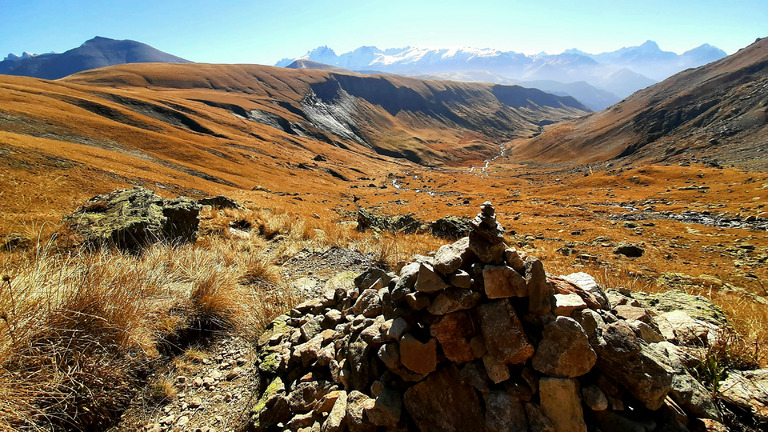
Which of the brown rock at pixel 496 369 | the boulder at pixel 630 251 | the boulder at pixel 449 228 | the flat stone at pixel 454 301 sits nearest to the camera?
the brown rock at pixel 496 369

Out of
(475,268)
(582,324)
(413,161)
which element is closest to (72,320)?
(475,268)

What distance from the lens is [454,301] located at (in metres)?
3.24

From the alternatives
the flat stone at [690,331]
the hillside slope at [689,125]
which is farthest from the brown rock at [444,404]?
the hillside slope at [689,125]

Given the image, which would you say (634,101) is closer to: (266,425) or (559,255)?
(559,255)

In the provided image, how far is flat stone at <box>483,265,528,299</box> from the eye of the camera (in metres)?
3.08

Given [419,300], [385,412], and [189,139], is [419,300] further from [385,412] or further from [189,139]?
[189,139]

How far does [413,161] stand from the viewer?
154 metres

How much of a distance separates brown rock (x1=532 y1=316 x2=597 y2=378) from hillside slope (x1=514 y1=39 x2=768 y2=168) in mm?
91041

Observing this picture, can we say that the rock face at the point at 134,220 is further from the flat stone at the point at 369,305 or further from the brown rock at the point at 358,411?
the brown rock at the point at 358,411

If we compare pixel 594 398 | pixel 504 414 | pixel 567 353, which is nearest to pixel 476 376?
pixel 504 414

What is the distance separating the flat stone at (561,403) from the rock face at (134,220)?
906 centimetres

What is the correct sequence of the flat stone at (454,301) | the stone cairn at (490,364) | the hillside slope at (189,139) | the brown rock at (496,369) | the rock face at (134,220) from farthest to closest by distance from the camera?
the hillside slope at (189,139), the rock face at (134,220), the flat stone at (454,301), the brown rock at (496,369), the stone cairn at (490,364)

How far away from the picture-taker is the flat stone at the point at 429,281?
3.32m

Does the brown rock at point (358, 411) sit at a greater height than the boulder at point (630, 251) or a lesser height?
greater
